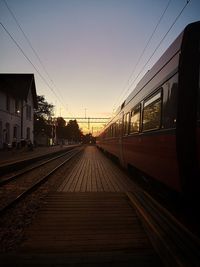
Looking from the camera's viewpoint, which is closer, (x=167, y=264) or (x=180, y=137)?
(x=167, y=264)

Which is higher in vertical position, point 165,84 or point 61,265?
point 165,84

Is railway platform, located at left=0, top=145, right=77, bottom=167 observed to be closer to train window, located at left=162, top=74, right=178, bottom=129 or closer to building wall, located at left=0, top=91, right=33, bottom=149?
building wall, located at left=0, top=91, right=33, bottom=149

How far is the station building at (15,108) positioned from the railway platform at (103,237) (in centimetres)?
2986

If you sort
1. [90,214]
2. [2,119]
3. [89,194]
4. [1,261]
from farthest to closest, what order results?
[2,119], [89,194], [90,214], [1,261]

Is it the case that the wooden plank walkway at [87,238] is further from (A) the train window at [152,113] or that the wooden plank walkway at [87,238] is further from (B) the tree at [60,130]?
(B) the tree at [60,130]

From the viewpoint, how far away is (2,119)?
3622cm

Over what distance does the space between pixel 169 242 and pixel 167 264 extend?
0.59 meters

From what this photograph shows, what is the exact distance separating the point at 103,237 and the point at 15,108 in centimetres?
3939

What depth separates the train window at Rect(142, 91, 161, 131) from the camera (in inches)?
261

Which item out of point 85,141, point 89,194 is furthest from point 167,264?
point 85,141

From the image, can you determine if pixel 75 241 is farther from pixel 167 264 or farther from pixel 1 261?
pixel 167 264

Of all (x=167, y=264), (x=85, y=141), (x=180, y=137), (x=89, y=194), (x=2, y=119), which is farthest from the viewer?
(x=85, y=141)

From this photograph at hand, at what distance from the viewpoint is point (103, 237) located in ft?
16.0

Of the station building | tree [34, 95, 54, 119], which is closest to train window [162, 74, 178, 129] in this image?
the station building
